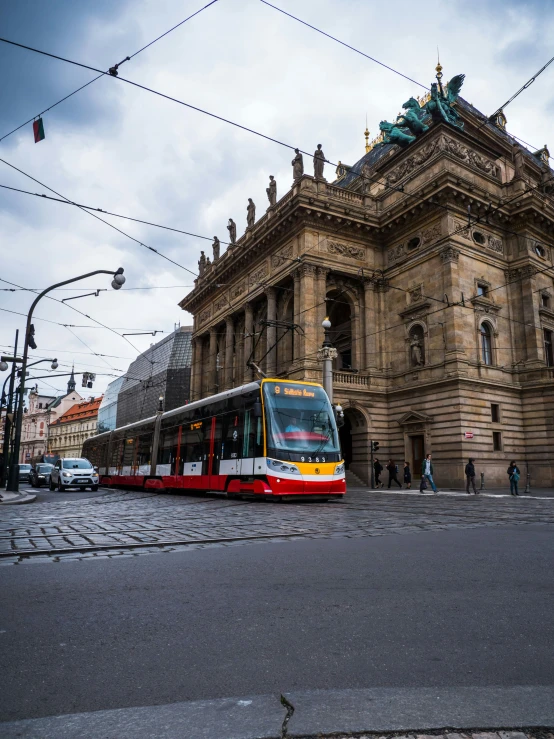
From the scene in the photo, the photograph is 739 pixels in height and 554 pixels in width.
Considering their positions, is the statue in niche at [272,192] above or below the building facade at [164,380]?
above

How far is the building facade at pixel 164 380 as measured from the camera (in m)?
69.3

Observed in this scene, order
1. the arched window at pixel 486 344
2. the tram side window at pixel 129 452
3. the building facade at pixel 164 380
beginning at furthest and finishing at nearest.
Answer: the building facade at pixel 164 380, the arched window at pixel 486 344, the tram side window at pixel 129 452

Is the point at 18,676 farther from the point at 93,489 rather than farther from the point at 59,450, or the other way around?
the point at 59,450

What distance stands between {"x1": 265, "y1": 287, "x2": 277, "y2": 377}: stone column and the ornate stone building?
0.30ft

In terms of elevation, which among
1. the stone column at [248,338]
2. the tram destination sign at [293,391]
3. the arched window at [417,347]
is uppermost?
the stone column at [248,338]

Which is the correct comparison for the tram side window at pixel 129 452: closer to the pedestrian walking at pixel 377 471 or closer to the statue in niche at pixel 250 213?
the pedestrian walking at pixel 377 471

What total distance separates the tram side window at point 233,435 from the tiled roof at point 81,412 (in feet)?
291

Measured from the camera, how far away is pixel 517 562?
5.59 meters

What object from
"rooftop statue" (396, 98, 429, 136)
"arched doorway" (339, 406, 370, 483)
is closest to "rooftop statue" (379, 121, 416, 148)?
"rooftop statue" (396, 98, 429, 136)

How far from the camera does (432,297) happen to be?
104 ft

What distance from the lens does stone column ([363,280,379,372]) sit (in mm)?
34562

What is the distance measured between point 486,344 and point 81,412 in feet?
298

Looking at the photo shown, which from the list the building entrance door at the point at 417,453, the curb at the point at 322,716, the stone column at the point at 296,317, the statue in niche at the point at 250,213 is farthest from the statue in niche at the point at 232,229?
the curb at the point at 322,716

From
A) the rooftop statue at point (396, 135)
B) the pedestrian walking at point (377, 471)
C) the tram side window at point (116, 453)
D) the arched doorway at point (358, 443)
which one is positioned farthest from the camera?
the rooftop statue at point (396, 135)
